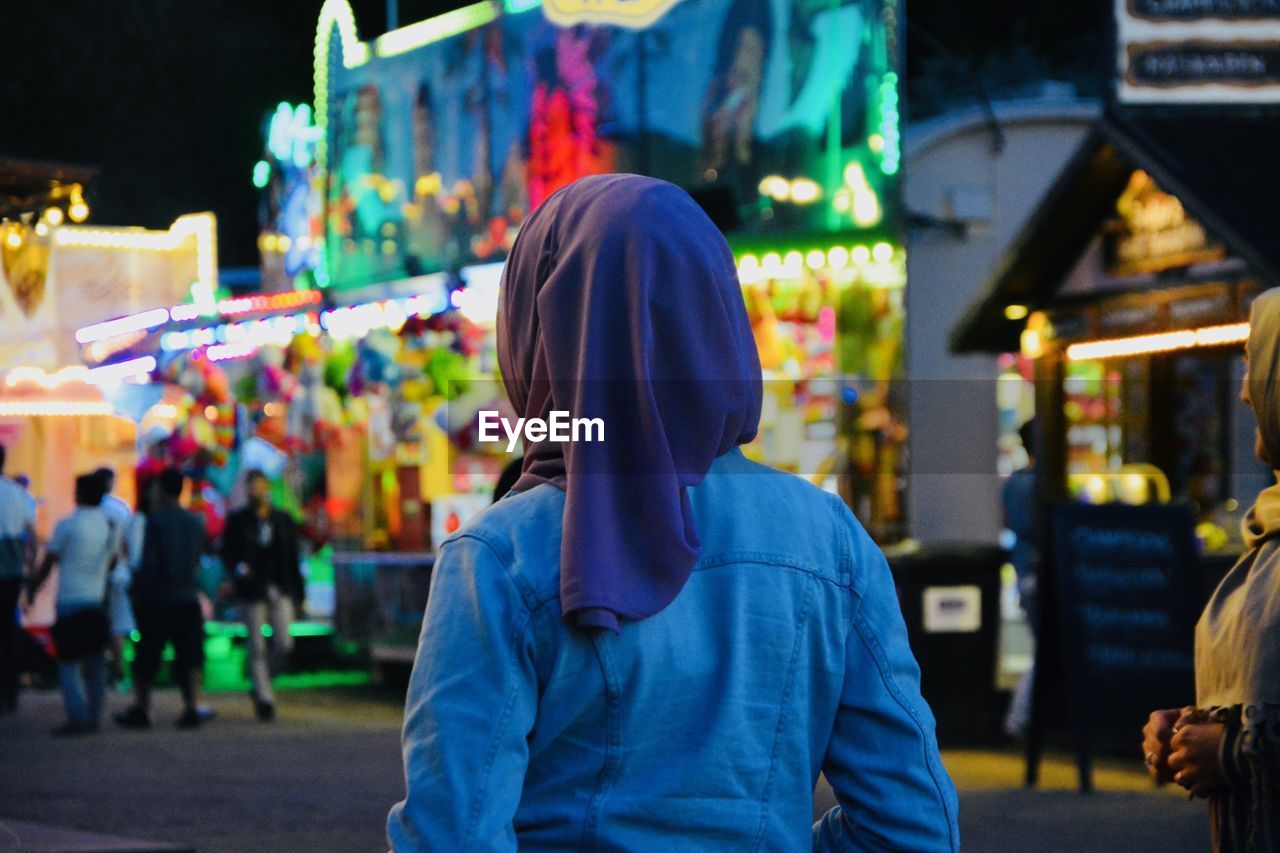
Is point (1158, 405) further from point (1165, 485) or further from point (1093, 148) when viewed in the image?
point (1093, 148)

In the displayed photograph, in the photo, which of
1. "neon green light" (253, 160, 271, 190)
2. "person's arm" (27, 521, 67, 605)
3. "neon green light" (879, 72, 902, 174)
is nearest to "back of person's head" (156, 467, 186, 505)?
"person's arm" (27, 521, 67, 605)

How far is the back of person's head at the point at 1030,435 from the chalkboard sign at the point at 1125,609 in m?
1.88

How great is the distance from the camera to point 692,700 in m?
2.12

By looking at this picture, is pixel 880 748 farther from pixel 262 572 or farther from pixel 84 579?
pixel 262 572

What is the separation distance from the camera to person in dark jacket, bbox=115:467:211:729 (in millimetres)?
12688

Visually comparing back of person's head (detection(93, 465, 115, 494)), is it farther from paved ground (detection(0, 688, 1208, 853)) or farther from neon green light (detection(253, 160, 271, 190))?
neon green light (detection(253, 160, 271, 190))

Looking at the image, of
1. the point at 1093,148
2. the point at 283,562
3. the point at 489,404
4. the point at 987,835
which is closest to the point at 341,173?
the point at 489,404

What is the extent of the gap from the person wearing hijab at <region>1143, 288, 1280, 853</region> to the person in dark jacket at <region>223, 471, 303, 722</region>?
1062 cm

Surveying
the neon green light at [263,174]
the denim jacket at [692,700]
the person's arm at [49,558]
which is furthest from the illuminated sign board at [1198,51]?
the neon green light at [263,174]

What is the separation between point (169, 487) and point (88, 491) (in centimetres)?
69

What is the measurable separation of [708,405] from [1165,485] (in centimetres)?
1186

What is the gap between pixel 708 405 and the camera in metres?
2.09

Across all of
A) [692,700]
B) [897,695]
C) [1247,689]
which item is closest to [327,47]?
[1247,689]

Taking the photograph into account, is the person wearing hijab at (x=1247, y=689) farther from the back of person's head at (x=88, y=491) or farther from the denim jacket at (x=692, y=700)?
the back of person's head at (x=88, y=491)
